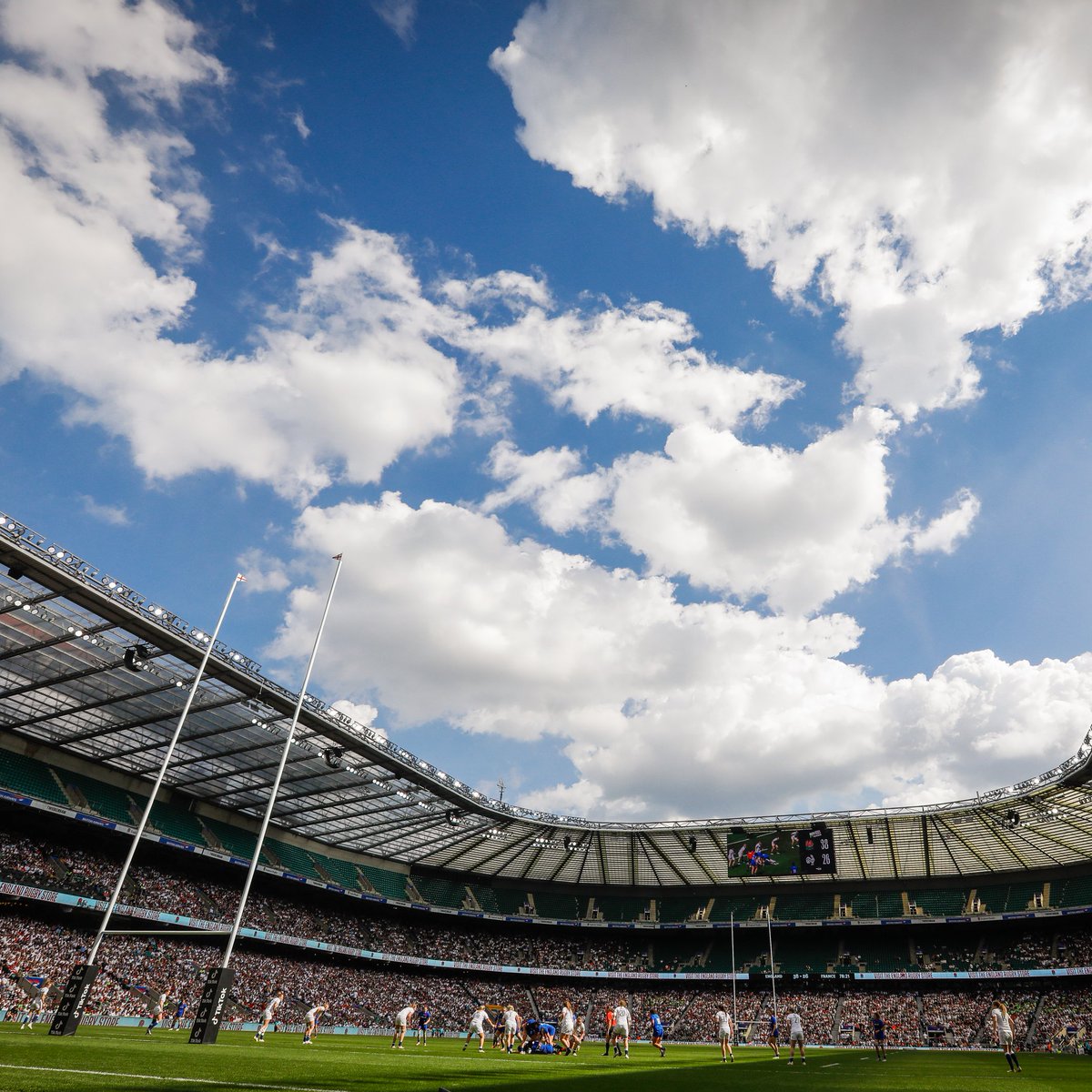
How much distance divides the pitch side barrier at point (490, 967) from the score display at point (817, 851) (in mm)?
10358

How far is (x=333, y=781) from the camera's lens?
5012cm

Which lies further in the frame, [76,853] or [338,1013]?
[338,1013]

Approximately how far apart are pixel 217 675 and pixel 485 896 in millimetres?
45065

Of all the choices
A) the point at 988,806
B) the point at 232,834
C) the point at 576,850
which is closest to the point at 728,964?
the point at 576,850

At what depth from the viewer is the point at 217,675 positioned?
120 feet

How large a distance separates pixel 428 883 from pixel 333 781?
2674cm

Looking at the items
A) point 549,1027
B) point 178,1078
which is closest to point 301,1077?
point 178,1078

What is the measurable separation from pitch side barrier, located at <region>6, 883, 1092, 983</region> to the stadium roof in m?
7.57

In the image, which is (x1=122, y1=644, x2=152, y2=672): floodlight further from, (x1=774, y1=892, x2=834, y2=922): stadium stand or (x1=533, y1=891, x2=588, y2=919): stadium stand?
(x1=774, y1=892, x2=834, y2=922): stadium stand

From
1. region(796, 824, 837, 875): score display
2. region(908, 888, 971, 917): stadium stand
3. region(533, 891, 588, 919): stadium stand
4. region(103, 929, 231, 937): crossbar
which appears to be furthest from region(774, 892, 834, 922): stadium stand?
region(103, 929, 231, 937): crossbar

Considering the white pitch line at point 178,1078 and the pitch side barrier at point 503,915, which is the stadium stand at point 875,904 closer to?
the pitch side barrier at point 503,915

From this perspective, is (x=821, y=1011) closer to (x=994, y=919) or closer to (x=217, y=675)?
(x=994, y=919)

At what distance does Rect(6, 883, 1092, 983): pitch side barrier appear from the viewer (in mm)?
42469

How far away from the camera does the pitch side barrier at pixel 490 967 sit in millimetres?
42469
